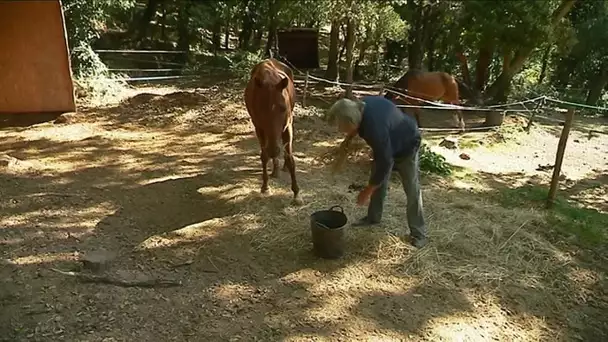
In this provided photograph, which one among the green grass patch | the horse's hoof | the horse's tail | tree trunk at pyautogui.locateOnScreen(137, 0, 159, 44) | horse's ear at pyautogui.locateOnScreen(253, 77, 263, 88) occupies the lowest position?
the green grass patch

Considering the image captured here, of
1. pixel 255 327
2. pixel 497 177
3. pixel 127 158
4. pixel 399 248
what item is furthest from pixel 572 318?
pixel 127 158

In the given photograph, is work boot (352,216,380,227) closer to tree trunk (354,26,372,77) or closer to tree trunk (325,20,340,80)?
tree trunk (354,26,372,77)

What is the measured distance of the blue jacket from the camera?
3.82 metres

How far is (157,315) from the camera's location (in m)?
3.37

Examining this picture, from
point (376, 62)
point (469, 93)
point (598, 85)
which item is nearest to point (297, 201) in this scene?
point (469, 93)

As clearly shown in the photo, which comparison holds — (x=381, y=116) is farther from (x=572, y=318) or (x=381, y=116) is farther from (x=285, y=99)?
(x=572, y=318)

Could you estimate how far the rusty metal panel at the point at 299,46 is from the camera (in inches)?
457

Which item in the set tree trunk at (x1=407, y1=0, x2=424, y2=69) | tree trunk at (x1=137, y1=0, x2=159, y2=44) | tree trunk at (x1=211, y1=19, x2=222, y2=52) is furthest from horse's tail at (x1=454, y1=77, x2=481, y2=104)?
tree trunk at (x1=137, y1=0, x2=159, y2=44)

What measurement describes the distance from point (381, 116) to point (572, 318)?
2.06m

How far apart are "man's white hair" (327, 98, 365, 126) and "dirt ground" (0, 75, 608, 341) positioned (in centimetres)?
118

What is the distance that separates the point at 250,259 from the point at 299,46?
8.31m

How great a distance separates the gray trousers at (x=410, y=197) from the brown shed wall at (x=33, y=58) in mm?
5416

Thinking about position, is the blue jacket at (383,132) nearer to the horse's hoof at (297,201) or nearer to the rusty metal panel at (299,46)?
the horse's hoof at (297,201)

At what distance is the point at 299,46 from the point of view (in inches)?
463
